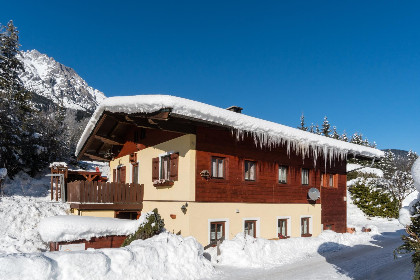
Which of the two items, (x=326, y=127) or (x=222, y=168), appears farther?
(x=326, y=127)

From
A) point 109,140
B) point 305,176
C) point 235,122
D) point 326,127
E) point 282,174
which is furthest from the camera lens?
point 326,127

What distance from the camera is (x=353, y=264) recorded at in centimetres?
1028

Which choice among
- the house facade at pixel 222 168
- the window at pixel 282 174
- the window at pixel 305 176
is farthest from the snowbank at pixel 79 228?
the window at pixel 305 176

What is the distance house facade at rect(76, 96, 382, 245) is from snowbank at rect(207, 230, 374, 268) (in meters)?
1.55

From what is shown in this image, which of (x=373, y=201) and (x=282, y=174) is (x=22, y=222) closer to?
(x=282, y=174)

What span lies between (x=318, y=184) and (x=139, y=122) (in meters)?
9.74

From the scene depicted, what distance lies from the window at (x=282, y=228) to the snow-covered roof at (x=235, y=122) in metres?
3.30

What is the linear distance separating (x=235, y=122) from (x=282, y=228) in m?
5.91

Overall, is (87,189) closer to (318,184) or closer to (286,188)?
(286,188)

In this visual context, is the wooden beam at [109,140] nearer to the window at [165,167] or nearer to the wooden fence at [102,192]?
the wooden fence at [102,192]

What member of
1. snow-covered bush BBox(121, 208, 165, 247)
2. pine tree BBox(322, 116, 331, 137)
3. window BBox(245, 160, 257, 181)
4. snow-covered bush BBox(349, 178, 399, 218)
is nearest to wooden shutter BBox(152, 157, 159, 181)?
snow-covered bush BBox(121, 208, 165, 247)

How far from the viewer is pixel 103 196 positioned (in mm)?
13453

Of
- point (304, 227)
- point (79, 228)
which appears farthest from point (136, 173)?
point (304, 227)

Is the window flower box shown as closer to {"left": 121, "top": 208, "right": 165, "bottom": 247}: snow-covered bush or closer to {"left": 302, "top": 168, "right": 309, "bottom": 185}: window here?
{"left": 121, "top": 208, "right": 165, "bottom": 247}: snow-covered bush
